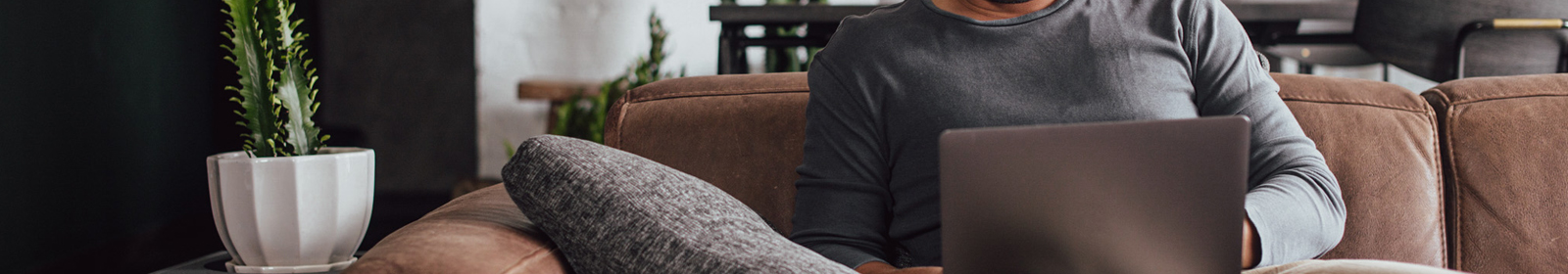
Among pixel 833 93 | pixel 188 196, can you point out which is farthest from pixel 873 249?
pixel 188 196

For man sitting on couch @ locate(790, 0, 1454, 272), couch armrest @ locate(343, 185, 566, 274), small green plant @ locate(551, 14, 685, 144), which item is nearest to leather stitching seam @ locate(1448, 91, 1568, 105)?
man sitting on couch @ locate(790, 0, 1454, 272)

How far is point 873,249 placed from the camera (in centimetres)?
97

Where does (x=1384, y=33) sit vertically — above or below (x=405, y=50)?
above

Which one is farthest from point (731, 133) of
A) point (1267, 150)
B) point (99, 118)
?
point (99, 118)

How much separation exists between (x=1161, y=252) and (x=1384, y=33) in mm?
1758

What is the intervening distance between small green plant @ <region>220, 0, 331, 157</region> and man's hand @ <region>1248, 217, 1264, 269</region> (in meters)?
0.95

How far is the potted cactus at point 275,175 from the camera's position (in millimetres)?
1036

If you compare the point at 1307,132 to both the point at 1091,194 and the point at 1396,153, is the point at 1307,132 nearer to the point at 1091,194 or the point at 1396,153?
the point at 1396,153

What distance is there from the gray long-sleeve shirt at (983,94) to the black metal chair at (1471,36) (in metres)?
1.21

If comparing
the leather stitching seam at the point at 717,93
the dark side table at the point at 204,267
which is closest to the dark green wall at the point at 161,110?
the dark side table at the point at 204,267

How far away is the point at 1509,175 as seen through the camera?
41.8 inches

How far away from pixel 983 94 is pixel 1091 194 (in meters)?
0.43

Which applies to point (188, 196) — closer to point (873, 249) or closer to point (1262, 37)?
→ point (873, 249)

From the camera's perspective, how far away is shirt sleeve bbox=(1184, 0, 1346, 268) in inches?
32.5
